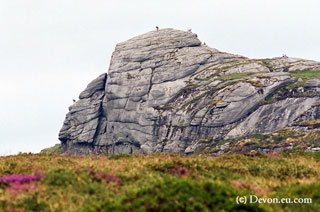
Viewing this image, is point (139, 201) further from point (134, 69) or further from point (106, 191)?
point (134, 69)

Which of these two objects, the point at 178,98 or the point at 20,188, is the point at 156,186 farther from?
the point at 178,98

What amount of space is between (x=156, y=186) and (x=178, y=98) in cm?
11274

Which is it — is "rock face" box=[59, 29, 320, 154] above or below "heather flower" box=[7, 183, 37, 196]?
above

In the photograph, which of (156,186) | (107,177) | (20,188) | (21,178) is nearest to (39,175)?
(21,178)

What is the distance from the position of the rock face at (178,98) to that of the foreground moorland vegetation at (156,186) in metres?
85.3

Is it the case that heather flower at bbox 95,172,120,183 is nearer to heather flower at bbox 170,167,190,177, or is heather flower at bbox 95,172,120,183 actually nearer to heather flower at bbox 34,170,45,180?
heather flower at bbox 34,170,45,180

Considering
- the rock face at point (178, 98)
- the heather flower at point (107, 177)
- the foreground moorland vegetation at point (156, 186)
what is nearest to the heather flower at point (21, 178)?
the foreground moorland vegetation at point (156, 186)

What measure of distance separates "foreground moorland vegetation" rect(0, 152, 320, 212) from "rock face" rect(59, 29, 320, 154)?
85.3 metres

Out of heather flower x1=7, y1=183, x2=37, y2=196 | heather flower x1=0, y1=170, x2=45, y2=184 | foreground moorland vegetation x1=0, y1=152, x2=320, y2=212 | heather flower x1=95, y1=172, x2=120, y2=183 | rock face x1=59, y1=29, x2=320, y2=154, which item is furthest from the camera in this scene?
rock face x1=59, y1=29, x2=320, y2=154

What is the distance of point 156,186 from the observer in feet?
58.2

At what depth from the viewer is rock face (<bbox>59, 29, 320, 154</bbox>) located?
110875mm

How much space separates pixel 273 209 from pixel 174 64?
125730 mm

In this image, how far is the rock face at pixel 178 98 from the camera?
11088 centimetres

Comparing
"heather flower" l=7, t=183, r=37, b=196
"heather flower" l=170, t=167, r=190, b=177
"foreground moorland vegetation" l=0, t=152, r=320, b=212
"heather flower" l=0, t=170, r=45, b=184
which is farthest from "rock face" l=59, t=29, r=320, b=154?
"heather flower" l=7, t=183, r=37, b=196
